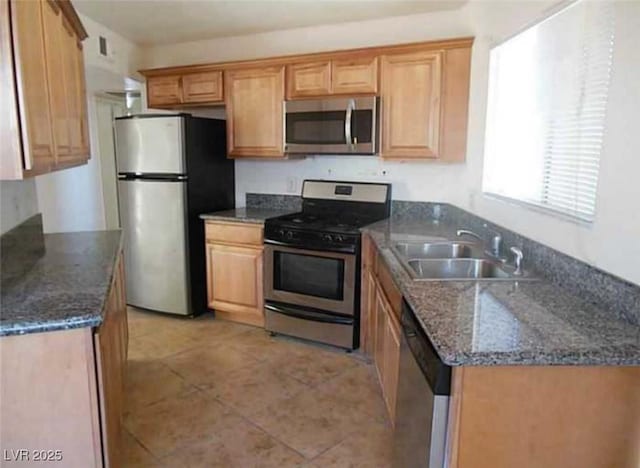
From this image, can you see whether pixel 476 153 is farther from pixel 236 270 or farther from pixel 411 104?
pixel 236 270

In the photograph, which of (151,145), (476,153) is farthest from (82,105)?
(476,153)

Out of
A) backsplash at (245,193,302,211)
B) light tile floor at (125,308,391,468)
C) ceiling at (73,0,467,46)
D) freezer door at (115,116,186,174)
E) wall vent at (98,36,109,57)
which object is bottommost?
light tile floor at (125,308,391,468)

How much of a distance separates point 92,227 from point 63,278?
145 inches

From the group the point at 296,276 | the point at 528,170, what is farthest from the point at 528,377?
the point at 296,276

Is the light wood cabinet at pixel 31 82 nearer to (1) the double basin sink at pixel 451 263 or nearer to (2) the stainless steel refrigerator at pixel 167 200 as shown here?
(1) the double basin sink at pixel 451 263

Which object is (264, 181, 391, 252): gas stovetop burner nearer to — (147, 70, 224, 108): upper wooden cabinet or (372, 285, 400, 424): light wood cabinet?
(372, 285, 400, 424): light wood cabinet

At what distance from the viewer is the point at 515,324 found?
1.39 meters

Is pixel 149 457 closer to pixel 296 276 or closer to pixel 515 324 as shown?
pixel 296 276

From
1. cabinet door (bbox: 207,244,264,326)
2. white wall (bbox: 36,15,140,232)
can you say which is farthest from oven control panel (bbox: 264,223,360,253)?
white wall (bbox: 36,15,140,232)

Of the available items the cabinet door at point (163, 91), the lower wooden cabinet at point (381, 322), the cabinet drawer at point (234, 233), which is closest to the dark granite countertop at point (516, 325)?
the lower wooden cabinet at point (381, 322)

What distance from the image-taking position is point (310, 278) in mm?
3250

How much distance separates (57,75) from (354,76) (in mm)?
1934

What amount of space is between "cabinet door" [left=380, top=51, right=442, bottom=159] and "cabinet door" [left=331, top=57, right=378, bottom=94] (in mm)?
74

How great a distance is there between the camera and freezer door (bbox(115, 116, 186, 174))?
3.58 m
